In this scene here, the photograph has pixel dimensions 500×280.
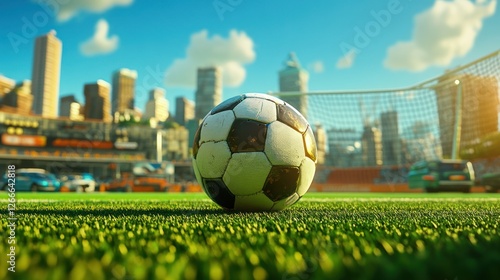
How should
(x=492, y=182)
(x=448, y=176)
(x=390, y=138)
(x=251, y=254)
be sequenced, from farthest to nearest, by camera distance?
(x=390, y=138) < (x=492, y=182) < (x=448, y=176) < (x=251, y=254)

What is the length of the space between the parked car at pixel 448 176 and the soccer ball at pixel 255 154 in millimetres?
16451

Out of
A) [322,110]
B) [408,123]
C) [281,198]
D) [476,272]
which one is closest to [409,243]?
[476,272]

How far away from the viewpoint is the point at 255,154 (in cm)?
376

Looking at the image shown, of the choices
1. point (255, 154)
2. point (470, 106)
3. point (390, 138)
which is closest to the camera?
point (255, 154)

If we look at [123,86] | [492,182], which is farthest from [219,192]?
[123,86]

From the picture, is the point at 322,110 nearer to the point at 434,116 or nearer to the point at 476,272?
the point at 434,116

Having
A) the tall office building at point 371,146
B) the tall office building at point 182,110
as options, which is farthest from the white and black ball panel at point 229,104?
the tall office building at point 182,110

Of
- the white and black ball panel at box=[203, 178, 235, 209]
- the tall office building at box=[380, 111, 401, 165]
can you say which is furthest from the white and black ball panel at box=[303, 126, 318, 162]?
the tall office building at box=[380, 111, 401, 165]

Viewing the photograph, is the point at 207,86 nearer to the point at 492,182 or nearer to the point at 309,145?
the point at 492,182

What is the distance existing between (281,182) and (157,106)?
164110mm

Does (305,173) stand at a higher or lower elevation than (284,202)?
higher

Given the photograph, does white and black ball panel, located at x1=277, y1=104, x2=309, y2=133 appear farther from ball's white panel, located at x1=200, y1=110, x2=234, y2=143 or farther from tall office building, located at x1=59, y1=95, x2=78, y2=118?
tall office building, located at x1=59, y1=95, x2=78, y2=118

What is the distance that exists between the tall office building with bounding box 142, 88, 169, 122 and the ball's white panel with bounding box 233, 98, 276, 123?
146972 millimetres

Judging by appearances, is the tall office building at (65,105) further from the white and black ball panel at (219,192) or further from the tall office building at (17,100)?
the white and black ball panel at (219,192)
